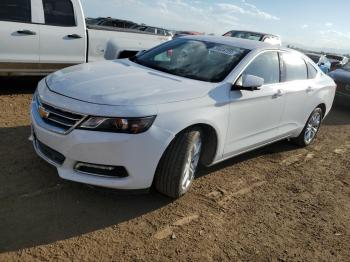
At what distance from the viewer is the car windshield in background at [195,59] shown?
15.1 feet

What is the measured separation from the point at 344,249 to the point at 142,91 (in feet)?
7.87

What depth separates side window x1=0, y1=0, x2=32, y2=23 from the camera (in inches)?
258

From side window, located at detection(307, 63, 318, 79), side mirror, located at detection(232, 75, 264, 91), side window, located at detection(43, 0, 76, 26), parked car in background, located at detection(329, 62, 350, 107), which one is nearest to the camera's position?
side mirror, located at detection(232, 75, 264, 91)

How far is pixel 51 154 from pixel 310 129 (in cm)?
437

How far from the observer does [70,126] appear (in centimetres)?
359

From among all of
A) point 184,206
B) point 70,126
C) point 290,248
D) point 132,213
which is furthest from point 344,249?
point 70,126

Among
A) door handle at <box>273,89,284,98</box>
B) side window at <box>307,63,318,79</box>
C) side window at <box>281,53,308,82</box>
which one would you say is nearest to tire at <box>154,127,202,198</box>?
door handle at <box>273,89,284,98</box>

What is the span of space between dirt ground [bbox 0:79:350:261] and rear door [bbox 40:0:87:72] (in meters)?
2.14

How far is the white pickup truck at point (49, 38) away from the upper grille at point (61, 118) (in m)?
3.40

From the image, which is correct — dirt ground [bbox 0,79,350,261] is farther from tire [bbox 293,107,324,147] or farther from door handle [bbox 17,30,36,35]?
door handle [bbox 17,30,36,35]

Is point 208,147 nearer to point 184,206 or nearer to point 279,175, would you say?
point 184,206

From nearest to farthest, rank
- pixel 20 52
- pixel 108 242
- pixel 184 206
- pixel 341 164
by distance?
1. pixel 108 242
2. pixel 184 206
3. pixel 341 164
4. pixel 20 52

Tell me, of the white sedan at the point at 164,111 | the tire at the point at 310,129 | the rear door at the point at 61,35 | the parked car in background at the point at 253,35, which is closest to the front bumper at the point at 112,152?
the white sedan at the point at 164,111

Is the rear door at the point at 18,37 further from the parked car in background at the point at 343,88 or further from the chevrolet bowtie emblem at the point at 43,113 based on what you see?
the parked car in background at the point at 343,88
